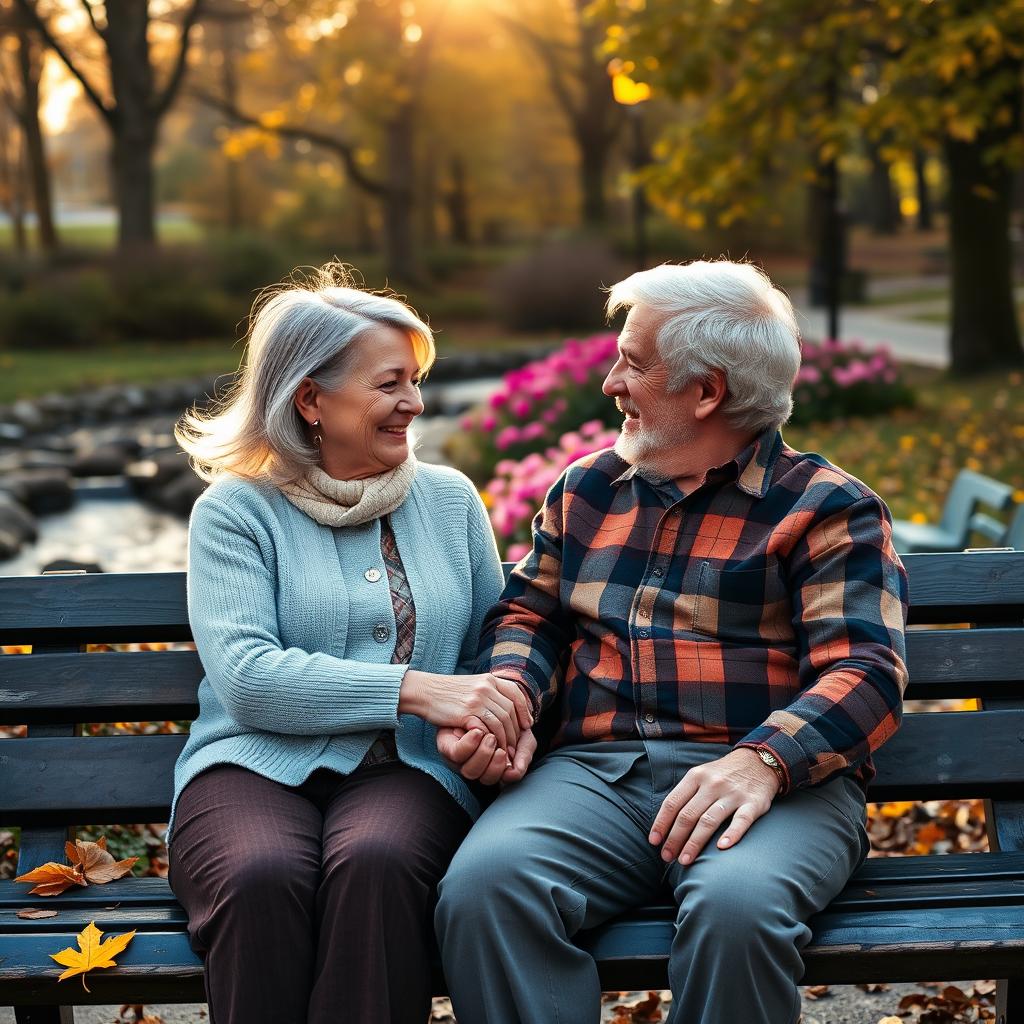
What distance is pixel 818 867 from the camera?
8.32 ft

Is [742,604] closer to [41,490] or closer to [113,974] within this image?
[113,974]

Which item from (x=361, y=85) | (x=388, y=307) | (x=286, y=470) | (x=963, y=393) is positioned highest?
(x=361, y=85)

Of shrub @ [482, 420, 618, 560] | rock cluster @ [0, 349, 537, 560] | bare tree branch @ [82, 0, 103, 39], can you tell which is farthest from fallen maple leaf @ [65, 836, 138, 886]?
bare tree branch @ [82, 0, 103, 39]

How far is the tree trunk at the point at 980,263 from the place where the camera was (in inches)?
525

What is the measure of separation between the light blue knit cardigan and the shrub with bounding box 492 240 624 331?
23.5 meters

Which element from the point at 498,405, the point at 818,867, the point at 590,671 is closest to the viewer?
the point at 818,867

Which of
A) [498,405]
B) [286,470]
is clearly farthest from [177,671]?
[498,405]

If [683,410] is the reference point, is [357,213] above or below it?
above

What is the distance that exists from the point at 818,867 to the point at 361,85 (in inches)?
1086

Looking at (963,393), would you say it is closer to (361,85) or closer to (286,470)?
(286,470)

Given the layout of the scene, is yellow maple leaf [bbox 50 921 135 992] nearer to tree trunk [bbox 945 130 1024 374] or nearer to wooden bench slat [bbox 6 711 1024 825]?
wooden bench slat [bbox 6 711 1024 825]

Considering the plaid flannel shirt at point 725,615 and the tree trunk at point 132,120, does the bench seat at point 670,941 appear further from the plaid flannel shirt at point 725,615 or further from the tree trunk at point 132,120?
A: the tree trunk at point 132,120

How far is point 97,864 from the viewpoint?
2984 millimetres

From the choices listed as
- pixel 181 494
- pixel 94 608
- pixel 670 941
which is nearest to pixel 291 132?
pixel 181 494
